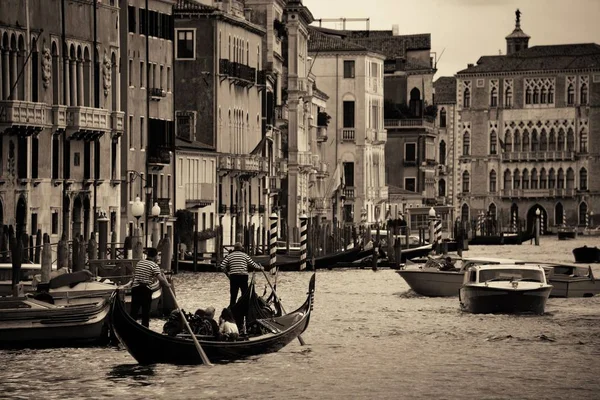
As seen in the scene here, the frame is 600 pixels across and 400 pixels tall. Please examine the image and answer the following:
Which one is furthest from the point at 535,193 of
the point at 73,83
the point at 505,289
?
the point at 505,289

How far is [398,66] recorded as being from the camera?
114 meters

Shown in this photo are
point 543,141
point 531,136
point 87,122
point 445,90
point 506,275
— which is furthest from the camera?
point 445,90

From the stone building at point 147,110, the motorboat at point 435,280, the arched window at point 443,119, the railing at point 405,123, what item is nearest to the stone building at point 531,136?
the arched window at point 443,119

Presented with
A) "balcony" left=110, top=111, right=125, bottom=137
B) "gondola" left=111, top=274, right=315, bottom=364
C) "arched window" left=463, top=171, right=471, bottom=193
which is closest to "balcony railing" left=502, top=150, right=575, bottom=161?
"arched window" left=463, top=171, right=471, bottom=193

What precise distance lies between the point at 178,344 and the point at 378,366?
366 centimetres

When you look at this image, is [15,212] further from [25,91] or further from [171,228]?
[171,228]

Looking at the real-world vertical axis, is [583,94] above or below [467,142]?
above

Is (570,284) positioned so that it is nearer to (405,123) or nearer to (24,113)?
(24,113)

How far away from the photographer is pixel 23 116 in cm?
4359

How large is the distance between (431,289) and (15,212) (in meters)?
9.38

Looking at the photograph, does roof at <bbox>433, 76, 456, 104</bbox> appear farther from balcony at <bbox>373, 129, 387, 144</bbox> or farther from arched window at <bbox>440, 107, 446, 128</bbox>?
balcony at <bbox>373, 129, 387, 144</bbox>

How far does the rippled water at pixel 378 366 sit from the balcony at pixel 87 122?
890 cm

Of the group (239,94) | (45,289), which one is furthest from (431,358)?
(239,94)

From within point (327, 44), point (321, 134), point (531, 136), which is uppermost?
point (327, 44)
